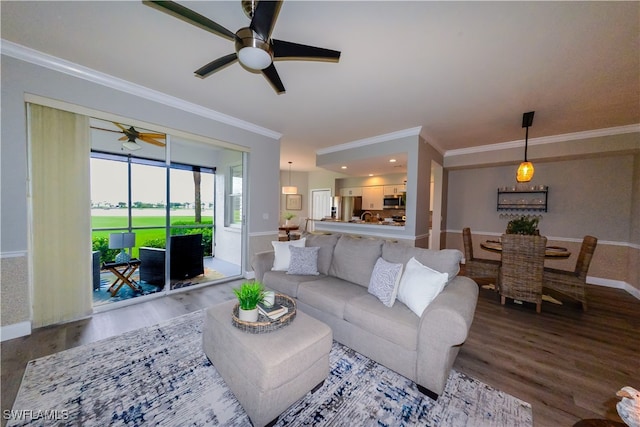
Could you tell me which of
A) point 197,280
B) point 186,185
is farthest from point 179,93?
point 197,280

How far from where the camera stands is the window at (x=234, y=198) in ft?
16.1

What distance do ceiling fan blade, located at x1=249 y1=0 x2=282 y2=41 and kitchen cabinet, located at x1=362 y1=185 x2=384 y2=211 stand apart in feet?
21.6

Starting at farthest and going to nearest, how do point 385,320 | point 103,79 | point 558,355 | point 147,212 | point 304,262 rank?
point 147,212 → point 304,262 → point 103,79 → point 558,355 → point 385,320

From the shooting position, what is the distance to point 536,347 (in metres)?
2.26

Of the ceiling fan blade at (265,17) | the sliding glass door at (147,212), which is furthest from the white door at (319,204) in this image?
the ceiling fan blade at (265,17)

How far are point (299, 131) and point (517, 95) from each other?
10.9ft

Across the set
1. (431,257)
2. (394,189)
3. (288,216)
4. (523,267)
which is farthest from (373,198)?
(431,257)

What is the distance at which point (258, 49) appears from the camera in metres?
1.62

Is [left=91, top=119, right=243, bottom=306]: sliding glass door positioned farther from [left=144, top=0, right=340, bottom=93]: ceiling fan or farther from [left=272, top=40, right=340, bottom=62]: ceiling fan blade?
[left=272, top=40, right=340, bottom=62]: ceiling fan blade

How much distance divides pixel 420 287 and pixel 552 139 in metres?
4.65

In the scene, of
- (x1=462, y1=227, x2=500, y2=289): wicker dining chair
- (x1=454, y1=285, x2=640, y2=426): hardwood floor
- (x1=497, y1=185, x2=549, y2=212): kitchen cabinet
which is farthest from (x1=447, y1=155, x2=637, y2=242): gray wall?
(x1=462, y1=227, x2=500, y2=289): wicker dining chair

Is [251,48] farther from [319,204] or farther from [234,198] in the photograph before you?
[319,204]

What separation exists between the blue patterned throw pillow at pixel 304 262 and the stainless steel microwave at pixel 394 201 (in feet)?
15.8

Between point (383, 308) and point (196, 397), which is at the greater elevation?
point (383, 308)
